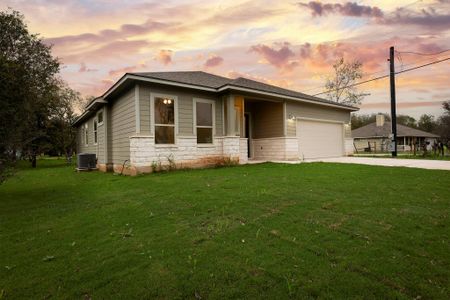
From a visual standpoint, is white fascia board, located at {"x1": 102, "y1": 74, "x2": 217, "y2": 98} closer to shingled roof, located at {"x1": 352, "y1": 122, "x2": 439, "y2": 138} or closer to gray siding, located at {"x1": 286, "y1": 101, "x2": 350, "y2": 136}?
gray siding, located at {"x1": 286, "y1": 101, "x2": 350, "y2": 136}

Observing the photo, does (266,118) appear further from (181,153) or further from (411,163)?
(411,163)

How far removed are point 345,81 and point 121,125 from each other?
29504 mm

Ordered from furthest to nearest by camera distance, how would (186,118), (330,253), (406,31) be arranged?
(406,31) → (186,118) → (330,253)

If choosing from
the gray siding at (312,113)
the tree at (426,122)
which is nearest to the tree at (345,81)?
the gray siding at (312,113)

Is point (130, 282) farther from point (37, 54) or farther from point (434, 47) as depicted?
point (37, 54)

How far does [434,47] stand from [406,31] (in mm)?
2536

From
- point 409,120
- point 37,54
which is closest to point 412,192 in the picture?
point 37,54

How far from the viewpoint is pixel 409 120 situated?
6059cm

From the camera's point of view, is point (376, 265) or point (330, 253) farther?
point (330, 253)

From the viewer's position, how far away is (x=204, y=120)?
11516mm

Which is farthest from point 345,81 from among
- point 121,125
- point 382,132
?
point 121,125

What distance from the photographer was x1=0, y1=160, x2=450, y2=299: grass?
7.62 ft

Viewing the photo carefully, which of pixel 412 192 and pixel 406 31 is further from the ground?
pixel 406 31

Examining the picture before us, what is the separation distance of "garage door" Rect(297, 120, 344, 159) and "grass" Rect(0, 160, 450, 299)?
363 inches
